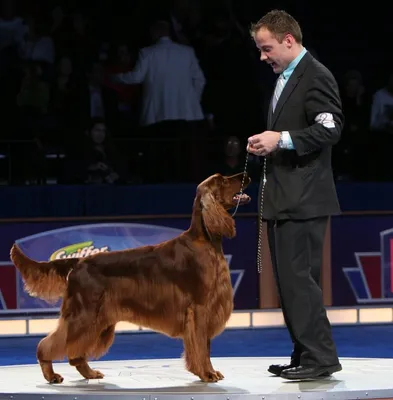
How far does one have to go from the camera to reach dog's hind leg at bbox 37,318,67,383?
532cm

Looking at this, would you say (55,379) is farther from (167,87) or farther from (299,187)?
(167,87)

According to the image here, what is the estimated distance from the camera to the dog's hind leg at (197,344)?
5.28 m

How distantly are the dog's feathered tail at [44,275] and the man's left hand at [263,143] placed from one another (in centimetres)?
111

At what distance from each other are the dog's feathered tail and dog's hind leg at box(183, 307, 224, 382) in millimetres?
653

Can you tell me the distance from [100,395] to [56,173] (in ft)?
16.9

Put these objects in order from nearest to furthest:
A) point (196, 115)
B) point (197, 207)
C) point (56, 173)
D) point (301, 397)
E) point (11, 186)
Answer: point (301, 397)
point (197, 207)
point (11, 186)
point (56, 173)
point (196, 115)

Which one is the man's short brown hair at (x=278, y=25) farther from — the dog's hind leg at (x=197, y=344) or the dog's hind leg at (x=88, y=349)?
the dog's hind leg at (x=88, y=349)

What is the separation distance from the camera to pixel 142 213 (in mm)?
9242

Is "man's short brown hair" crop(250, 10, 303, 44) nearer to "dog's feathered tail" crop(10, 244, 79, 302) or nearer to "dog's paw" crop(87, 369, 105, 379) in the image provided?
"dog's feathered tail" crop(10, 244, 79, 302)

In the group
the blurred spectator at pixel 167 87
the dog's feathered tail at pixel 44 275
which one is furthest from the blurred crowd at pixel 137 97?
the dog's feathered tail at pixel 44 275

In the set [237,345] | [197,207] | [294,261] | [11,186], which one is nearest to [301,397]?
[294,261]

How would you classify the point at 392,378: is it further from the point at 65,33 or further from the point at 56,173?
the point at 65,33

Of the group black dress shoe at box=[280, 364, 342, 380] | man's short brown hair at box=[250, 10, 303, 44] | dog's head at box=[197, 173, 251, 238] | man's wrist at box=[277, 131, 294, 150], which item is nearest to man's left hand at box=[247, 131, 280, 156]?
man's wrist at box=[277, 131, 294, 150]

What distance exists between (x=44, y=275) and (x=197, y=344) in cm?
84
